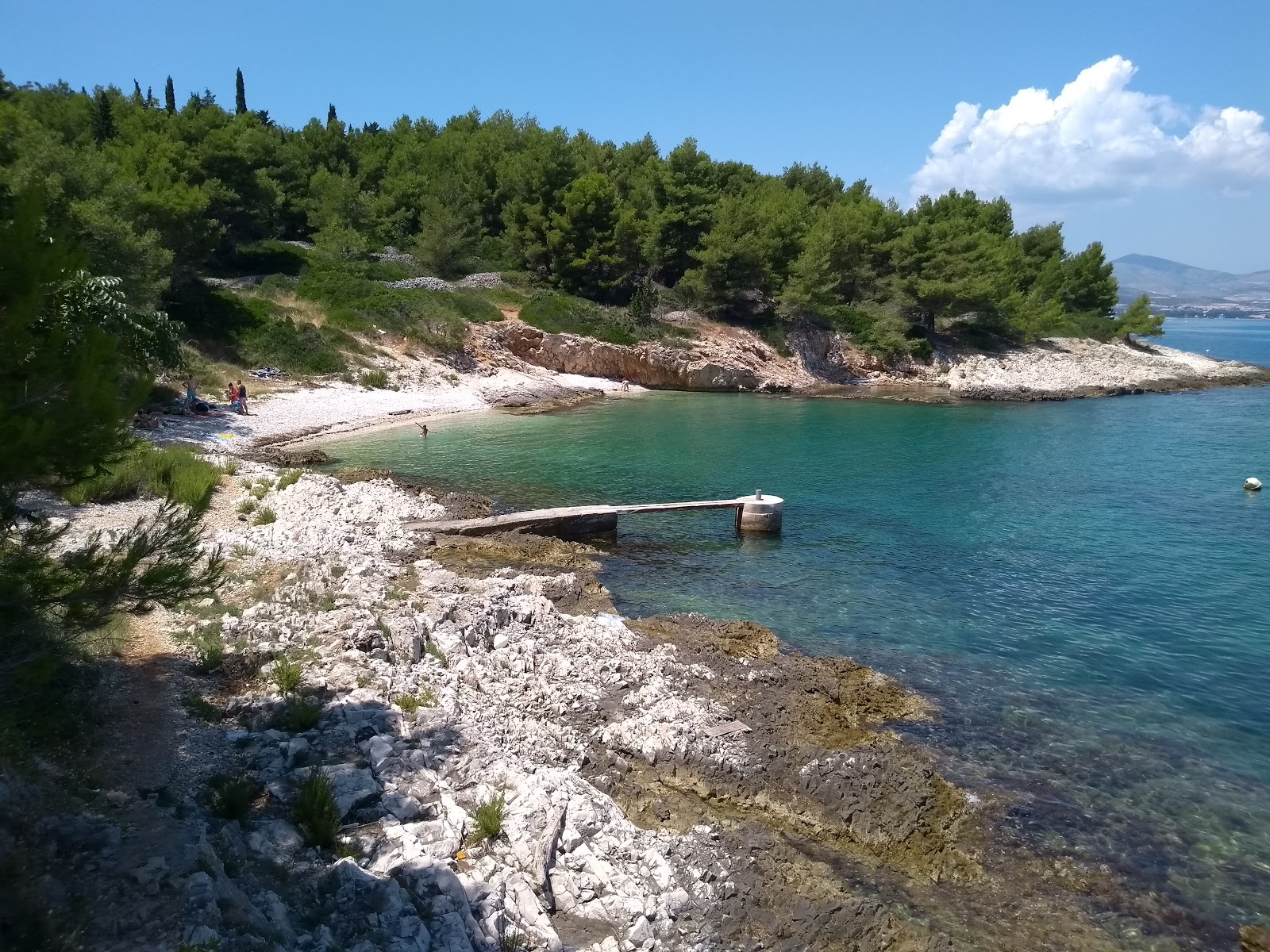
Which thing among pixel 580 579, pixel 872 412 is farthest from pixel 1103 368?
pixel 580 579

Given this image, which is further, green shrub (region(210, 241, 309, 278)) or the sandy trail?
green shrub (region(210, 241, 309, 278))

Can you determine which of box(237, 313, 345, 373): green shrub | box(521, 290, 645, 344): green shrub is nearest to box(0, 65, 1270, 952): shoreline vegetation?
box(237, 313, 345, 373): green shrub

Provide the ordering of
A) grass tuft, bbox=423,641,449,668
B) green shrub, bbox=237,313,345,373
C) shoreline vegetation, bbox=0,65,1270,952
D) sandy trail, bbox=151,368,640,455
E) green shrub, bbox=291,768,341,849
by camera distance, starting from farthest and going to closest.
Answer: green shrub, bbox=237,313,345,373 → sandy trail, bbox=151,368,640,455 → grass tuft, bbox=423,641,449,668 → green shrub, bbox=291,768,341,849 → shoreline vegetation, bbox=0,65,1270,952

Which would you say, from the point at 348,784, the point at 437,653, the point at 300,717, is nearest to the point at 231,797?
the point at 348,784

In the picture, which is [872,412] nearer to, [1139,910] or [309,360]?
[309,360]

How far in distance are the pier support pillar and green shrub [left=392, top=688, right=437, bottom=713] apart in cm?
1244

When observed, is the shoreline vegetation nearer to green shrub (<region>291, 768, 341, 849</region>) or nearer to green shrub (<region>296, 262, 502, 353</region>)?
green shrub (<region>291, 768, 341, 849</region>)

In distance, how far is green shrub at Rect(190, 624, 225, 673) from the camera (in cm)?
1026

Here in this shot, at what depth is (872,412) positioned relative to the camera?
44.2m

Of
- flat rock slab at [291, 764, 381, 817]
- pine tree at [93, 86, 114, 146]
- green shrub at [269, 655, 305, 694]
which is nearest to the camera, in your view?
flat rock slab at [291, 764, 381, 817]

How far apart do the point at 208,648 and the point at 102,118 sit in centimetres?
5591

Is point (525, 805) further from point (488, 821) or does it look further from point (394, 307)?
point (394, 307)

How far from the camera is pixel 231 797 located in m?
7.48

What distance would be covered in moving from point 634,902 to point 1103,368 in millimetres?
64410
